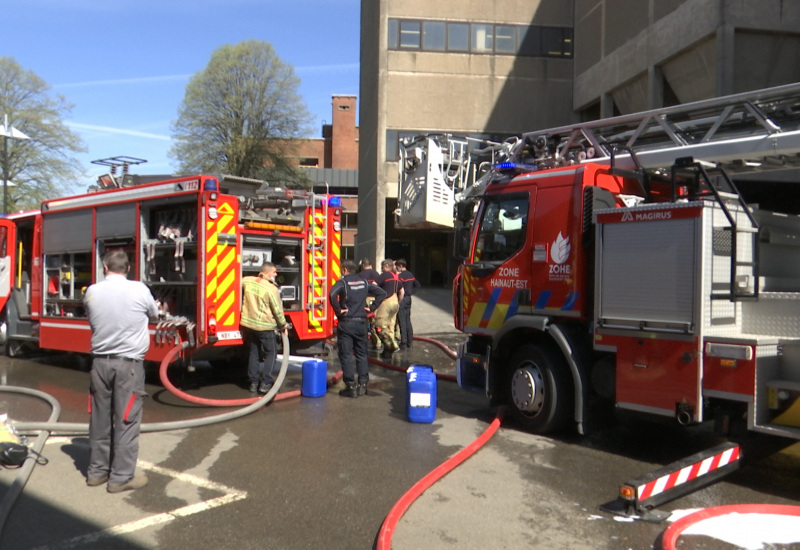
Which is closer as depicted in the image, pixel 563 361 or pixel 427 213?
pixel 563 361

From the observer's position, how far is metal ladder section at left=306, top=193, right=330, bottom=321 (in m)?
10.0

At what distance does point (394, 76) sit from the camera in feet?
88.1

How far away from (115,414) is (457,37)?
976 inches

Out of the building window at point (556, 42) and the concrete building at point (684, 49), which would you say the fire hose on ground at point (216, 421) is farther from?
the building window at point (556, 42)

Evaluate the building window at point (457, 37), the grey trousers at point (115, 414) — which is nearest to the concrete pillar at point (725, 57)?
the building window at point (457, 37)

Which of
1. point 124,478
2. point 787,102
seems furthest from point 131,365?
point 787,102

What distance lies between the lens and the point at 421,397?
283 inches

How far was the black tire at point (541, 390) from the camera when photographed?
657 cm

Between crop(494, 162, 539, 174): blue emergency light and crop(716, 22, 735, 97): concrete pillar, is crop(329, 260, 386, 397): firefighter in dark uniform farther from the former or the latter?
crop(716, 22, 735, 97): concrete pillar

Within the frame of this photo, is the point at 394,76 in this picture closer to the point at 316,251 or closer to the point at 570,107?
the point at 570,107

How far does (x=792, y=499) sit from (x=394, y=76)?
78.7 ft

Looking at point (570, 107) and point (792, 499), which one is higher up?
point (570, 107)

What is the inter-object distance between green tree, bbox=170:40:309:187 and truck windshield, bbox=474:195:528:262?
31286 mm

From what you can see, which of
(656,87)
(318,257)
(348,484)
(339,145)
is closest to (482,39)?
(656,87)
